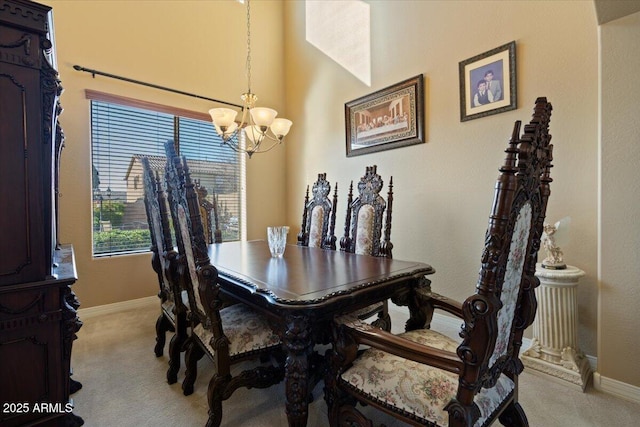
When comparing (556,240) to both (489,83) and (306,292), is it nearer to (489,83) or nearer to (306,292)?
(489,83)

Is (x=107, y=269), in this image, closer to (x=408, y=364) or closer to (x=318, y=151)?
(x=318, y=151)

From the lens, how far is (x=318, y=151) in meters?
4.16

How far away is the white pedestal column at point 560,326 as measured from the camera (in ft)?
6.21

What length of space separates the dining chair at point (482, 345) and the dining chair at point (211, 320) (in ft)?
1.43

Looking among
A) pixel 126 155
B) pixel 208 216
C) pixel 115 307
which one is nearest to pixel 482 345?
pixel 208 216

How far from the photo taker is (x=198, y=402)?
1.71 m

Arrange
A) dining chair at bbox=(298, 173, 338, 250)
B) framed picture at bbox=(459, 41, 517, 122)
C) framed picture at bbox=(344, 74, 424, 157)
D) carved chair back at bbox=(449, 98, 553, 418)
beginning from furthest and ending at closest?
1. framed picture at bbox=(344, 74, 424, 157)
2. dining chair at bbox=(298, 173, 338, 250)
3. framed picture at bbox=(459, 41, 517, 122)
4. carved chair back at bbox=(449, 98, 553, 418)

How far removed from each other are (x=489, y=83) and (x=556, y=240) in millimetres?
1383

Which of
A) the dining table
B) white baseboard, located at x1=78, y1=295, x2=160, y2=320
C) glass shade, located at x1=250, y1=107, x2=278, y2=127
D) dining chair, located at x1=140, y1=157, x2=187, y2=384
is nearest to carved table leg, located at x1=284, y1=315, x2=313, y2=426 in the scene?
the dining table

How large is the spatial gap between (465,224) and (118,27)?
418 centimetres

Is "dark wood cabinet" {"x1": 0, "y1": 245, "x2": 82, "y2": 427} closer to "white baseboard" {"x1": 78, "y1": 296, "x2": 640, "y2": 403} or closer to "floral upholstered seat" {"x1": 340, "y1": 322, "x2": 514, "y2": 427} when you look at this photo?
"floral upholstered seat" {"x1": 340, "y1": 322, "x2": 514, "y2": 427}

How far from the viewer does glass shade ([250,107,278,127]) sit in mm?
2537

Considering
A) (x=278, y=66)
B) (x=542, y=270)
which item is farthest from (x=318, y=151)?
(x=542, y=270)

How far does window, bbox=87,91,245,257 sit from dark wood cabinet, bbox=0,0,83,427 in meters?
1.80
